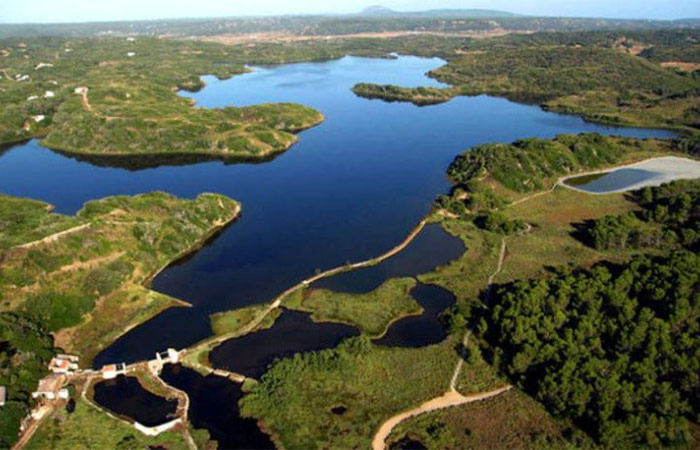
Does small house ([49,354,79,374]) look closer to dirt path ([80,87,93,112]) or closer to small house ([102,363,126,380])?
small house ([102,363,126,380])

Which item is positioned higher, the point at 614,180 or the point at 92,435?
the point at 614,180

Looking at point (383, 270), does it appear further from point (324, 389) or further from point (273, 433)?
point (273, 433)

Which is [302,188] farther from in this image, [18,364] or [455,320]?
[18,364]

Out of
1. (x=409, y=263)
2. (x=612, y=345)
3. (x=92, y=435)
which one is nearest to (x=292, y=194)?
(x=409, y=263)

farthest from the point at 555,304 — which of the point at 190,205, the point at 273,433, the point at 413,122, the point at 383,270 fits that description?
the point at 413,122

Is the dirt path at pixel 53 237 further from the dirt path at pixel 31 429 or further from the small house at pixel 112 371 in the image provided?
the dirt path at pixel 31 429

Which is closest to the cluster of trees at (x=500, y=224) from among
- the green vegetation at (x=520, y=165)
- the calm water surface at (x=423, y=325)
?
the green vegetation at (x=520, y=165)

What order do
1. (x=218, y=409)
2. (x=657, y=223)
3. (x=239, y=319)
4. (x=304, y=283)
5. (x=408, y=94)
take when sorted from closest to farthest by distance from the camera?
(x=218, y=409)
(x=239, y=319)
(x=304, y=283)
(x=657, y=223)
(x=408, y=94)
